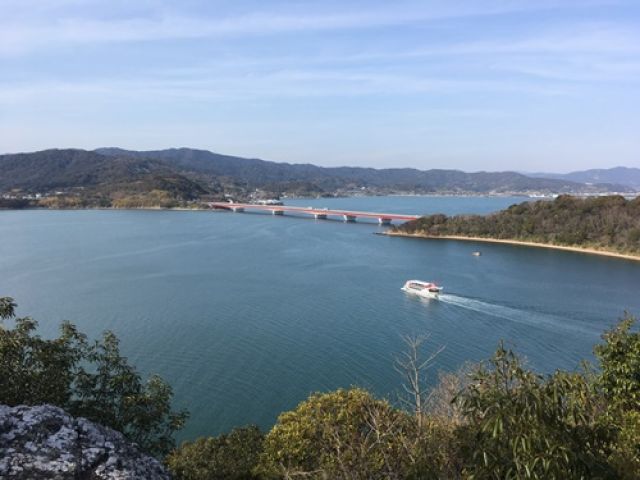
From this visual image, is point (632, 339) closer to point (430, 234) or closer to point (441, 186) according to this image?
point (430, 234)

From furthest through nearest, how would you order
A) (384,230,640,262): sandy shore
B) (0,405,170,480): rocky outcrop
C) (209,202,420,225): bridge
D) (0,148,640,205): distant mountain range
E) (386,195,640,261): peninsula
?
1. (0,148,640,205): distant mountain range
2. (209,202,420,225): bridge
3. (386,195,640,261): peninsula
4. (384,230,640,262): sandy shore
5. (0,405,170,480): rocky outcrop

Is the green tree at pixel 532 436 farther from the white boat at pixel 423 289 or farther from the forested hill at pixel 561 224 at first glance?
the forested hill at pixel 561 224

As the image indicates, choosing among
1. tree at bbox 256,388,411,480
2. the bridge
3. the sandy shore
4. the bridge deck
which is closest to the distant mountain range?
the bridge

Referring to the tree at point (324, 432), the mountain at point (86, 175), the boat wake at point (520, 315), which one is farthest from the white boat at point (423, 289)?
the mountain at point (86, 175)

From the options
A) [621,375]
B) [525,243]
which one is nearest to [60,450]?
[621,375]

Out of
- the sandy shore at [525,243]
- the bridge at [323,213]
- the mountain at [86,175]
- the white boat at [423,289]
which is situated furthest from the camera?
the mountain at [86,175]

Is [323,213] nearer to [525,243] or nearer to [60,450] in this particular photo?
[525,243]

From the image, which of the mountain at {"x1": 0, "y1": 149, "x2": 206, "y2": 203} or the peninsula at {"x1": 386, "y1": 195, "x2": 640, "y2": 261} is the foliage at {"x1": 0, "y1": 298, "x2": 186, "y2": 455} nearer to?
the peninsula at {"x1": 386, "y1": 195, "x2": 640, "y2": 261}
